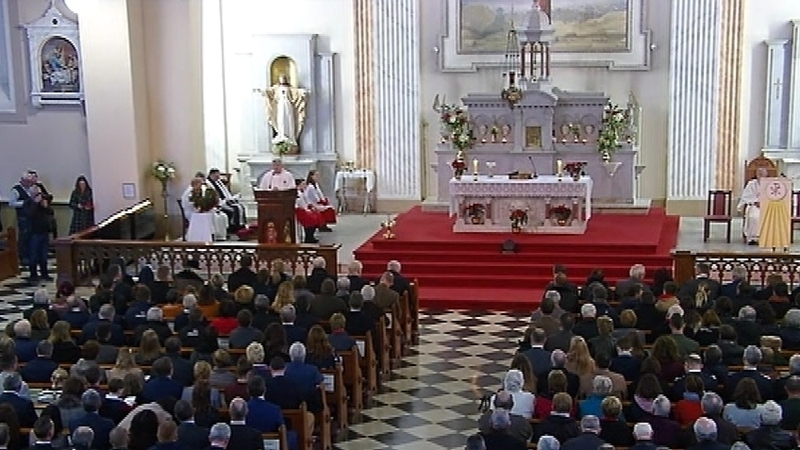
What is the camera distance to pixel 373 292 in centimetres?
1317

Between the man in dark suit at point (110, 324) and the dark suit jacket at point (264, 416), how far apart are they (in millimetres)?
2914

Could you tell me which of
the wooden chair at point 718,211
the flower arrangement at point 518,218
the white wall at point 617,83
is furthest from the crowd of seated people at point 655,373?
the white wall at point 617,83

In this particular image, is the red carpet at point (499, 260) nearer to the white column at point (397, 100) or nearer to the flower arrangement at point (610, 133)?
the flower arrangement at point (610, 133)

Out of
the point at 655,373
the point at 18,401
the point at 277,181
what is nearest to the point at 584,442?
the point at 655,373

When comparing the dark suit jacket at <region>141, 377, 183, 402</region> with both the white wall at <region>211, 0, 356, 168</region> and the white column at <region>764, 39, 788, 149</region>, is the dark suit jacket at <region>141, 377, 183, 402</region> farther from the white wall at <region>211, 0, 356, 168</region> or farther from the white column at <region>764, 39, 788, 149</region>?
the white column at <region>764, 39, 788, 149</region>

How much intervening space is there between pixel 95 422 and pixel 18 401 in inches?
37.8

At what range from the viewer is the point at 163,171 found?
21.6 metres

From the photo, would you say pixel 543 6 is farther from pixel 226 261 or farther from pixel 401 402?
pixel 401 402

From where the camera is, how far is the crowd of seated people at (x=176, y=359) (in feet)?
28.5

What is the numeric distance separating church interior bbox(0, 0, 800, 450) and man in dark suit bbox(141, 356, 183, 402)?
0.04 meters

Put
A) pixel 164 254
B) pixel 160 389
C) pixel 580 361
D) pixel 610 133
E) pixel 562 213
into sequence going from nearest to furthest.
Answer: pixel 160 389
pixel 580 361
pixel 164 254
pixel 562 213
pixel 610 133

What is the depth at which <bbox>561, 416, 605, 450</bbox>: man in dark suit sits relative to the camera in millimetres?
8203

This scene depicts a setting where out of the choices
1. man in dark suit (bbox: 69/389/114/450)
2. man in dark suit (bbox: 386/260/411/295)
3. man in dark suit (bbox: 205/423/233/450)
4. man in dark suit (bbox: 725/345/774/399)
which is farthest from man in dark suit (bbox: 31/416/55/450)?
man in dark suit (bbox: 386/260/411/295)

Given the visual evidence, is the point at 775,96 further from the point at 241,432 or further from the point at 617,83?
the point at 241,432
